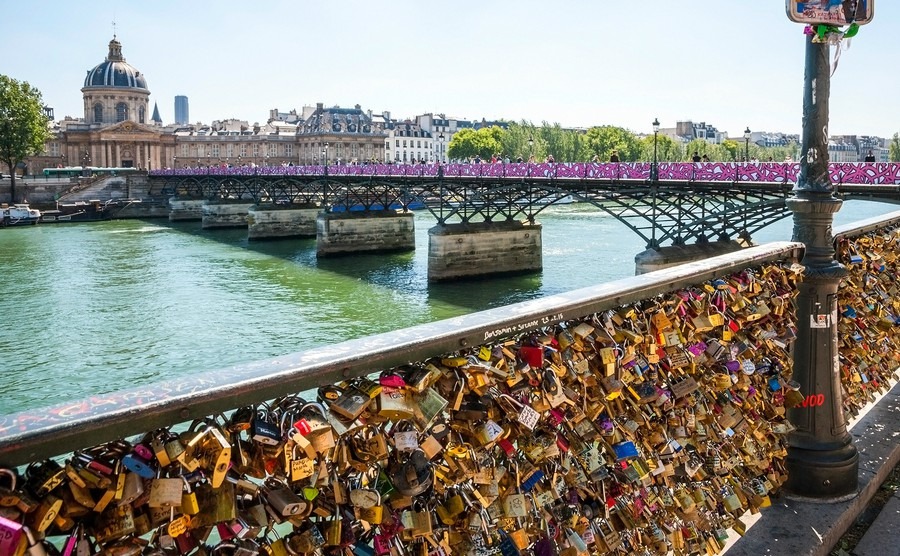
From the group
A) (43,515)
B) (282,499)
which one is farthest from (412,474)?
(43,515)

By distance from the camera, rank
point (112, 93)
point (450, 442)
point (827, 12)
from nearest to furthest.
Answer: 1. point (450, 442)
2. point (827, 12)
3. point (112, 93)

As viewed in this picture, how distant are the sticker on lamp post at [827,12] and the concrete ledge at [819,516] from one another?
2514 mm

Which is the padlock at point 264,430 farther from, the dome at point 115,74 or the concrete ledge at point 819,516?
the dome at point 115,74

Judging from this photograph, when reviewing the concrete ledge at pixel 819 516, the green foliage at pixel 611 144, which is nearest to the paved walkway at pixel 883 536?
the concrete ledge at pixel 819 516

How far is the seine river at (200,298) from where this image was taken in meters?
18.6

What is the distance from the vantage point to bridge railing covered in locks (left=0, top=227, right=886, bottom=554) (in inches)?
70.2

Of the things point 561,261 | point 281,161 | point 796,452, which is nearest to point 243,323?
point 561,261

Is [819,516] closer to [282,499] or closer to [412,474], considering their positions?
[412,474]

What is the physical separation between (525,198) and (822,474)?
35.3 m

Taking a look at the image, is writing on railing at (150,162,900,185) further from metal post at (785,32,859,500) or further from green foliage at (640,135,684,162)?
green foliage at (640,135,684,162)

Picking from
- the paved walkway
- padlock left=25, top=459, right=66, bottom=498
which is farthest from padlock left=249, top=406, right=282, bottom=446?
the paved walkway

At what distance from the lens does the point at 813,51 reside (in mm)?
4355

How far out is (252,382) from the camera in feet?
6.46

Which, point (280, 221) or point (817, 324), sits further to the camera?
point (280, 221)
